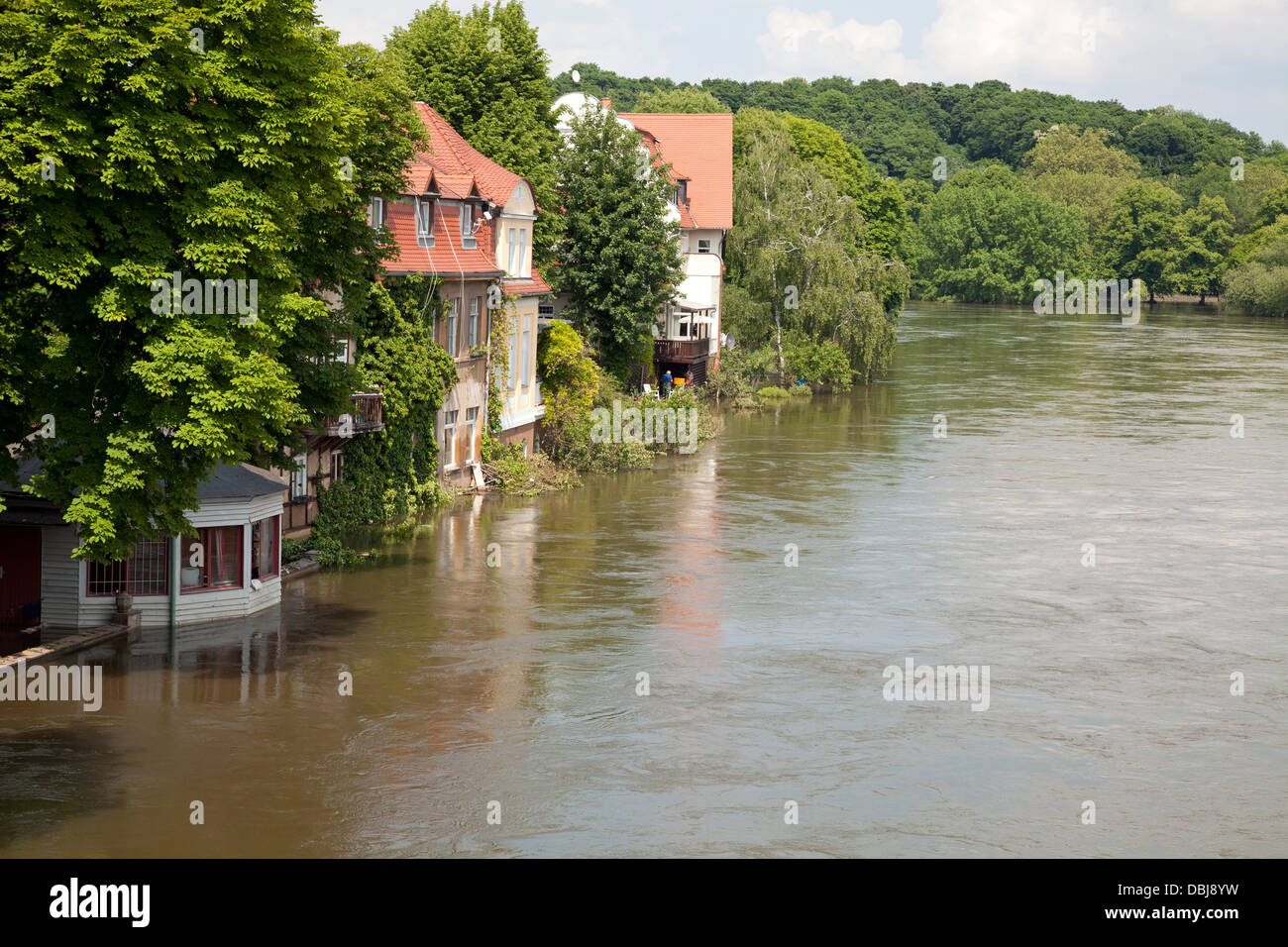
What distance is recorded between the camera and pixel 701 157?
2889 inches

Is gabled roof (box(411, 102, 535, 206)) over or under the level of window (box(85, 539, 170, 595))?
over

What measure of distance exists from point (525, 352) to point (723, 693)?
Answer: 22.1 meters

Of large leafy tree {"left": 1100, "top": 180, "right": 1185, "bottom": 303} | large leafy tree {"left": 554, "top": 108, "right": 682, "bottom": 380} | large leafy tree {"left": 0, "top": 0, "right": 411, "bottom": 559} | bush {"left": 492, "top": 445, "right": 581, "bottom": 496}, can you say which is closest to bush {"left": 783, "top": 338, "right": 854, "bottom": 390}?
large leafy tree {"left": 554, "top": 108, "right": 682, "bottom": 380}

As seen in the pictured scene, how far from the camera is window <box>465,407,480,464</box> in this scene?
42.4m

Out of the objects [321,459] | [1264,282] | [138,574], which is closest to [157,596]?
[138,574]

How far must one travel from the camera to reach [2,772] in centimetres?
2092

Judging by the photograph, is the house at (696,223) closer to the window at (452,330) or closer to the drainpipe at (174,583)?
the window at (452,330)

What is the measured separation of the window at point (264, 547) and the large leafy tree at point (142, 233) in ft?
12.6

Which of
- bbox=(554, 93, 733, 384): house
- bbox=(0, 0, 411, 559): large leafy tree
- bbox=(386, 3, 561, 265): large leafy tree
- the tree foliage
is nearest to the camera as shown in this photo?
bbox=(0, 0, 411, 559): large leafy tree

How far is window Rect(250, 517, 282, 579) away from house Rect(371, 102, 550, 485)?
10.2 m

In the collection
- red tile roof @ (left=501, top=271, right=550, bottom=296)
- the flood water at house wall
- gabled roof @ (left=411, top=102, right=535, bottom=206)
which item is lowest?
the flood water at house wall

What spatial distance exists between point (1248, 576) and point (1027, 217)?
389 ft

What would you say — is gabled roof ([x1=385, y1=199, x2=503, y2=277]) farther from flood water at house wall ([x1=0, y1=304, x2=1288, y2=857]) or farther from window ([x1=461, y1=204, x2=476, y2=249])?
flood water at house wall ([x1=0, y1=304, x2=1288, y2=857])

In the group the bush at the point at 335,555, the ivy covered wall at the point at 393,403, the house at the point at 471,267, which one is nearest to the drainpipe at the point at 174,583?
the bush at the point at 335,555
